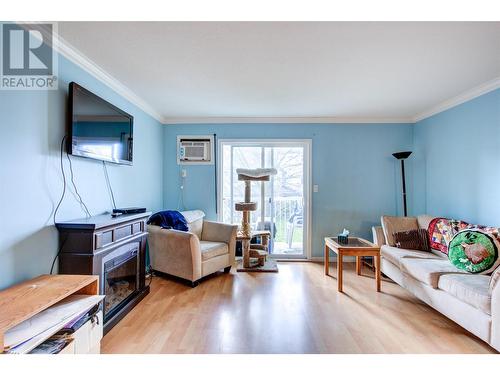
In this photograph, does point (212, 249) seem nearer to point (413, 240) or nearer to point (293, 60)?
point (293, 60)

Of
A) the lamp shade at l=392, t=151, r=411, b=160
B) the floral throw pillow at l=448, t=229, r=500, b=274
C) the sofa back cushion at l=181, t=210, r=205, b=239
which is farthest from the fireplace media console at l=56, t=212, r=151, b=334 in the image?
the lamp shade at l=392, t=151, r=411, b=160

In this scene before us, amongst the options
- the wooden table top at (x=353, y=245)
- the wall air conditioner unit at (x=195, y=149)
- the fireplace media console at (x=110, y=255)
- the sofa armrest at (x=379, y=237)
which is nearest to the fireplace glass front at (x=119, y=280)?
the fireplace media console at (x=110, y=255)

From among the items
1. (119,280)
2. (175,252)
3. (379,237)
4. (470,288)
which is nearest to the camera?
(470,288)

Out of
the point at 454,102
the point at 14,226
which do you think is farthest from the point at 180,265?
the point at 454,102

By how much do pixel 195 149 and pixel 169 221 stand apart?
1.34 meters

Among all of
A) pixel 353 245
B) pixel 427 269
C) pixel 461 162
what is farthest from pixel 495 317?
pixel 461 162

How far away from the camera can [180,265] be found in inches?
107

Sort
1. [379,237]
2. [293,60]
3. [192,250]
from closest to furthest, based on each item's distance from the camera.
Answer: [293,60] → [192,250] → [379,237]

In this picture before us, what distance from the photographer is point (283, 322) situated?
1976 mm

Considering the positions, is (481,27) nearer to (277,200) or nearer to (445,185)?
(445,185)

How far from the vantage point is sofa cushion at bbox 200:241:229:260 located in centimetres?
282

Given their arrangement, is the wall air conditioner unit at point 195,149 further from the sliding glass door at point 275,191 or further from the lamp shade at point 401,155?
the lamp shade at point 401,155

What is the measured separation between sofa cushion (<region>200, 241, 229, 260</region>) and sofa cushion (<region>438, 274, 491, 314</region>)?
228 centimetres

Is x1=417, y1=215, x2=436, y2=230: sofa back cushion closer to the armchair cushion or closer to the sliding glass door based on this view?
the sliding glass door
